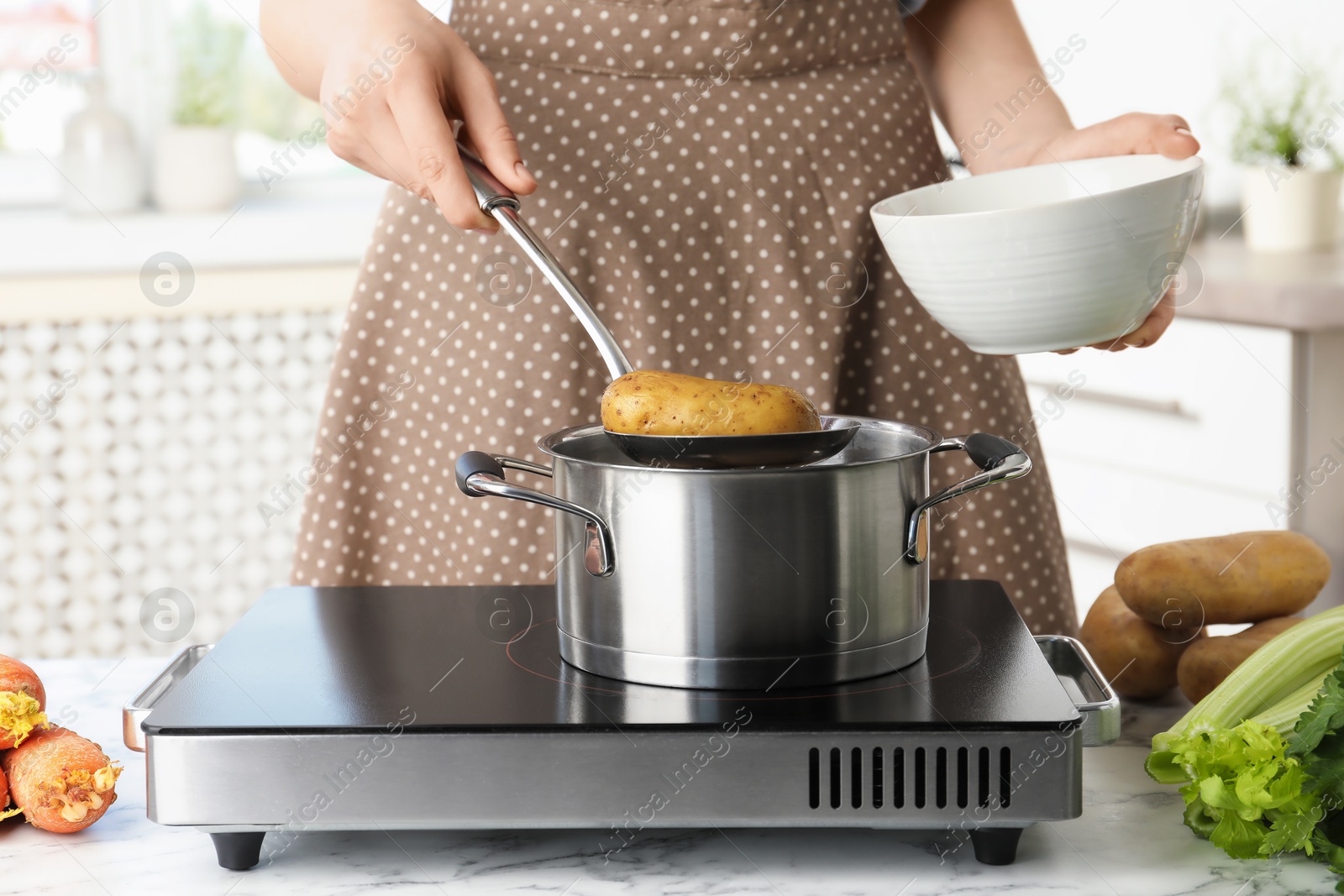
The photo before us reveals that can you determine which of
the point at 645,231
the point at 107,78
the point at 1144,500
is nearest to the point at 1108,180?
the point at 645,231

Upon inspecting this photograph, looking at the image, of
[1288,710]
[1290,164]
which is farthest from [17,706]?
[1290,164]

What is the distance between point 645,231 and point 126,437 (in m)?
1.62

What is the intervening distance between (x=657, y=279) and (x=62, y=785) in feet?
1.71

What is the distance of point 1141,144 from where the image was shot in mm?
760

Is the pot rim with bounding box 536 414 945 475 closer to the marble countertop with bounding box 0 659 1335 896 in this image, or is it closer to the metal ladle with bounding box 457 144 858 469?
the metal ladle with bounding box 457 144 858 469

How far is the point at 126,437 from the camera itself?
2.24 m

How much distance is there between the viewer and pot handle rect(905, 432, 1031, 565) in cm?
56

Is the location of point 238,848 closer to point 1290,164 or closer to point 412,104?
point 412,104

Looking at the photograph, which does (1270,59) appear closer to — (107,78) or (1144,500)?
(1144,500)

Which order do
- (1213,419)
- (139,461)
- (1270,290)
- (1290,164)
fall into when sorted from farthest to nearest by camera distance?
(139,461) → (1290,164) → (1213,419) → (1270,290)

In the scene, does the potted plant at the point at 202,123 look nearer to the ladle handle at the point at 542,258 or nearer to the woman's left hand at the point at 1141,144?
the ladle handle at the point at 542,258

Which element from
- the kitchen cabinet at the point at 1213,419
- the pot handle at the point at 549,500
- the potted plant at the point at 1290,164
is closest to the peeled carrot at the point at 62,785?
the pot handle at the point at 549,500

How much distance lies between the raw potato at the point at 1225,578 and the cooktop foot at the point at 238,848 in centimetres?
25

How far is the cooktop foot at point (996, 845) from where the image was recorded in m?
0.53
